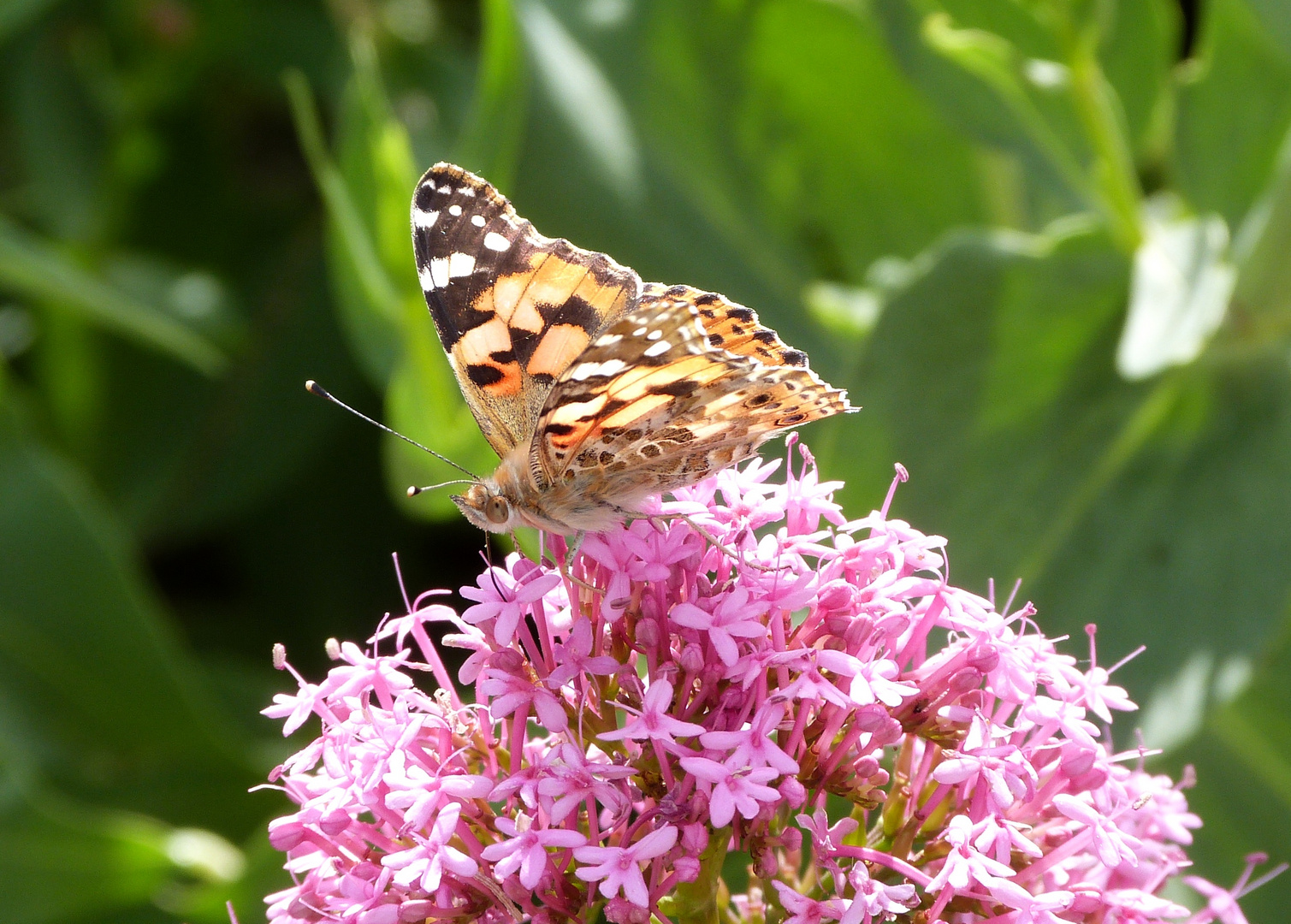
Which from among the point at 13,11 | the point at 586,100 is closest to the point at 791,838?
the point at 586,100

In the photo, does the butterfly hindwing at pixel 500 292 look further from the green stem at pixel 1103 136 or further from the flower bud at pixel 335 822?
the green stem at pixel 1103 136

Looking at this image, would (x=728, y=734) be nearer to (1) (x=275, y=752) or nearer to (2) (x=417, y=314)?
(2) (x=417, y=314)

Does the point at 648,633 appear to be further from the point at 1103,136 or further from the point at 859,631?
the point at 1103,136

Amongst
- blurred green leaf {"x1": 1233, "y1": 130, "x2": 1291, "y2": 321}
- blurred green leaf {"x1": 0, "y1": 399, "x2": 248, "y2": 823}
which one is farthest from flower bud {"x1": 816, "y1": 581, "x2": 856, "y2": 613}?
blurred green leaf {"x1": 0, "y1": 399, "x2": 248, "y2": 823}

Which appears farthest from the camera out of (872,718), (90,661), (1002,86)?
(90,661)

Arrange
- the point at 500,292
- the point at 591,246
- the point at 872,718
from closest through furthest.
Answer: the point at 872,718 → the point at 500,292 → the point at 591,246

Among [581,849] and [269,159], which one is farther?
[269,159]

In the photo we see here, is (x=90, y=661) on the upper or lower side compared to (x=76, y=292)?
lower

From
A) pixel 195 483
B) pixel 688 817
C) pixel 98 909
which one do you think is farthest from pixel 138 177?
pixel 688 817
